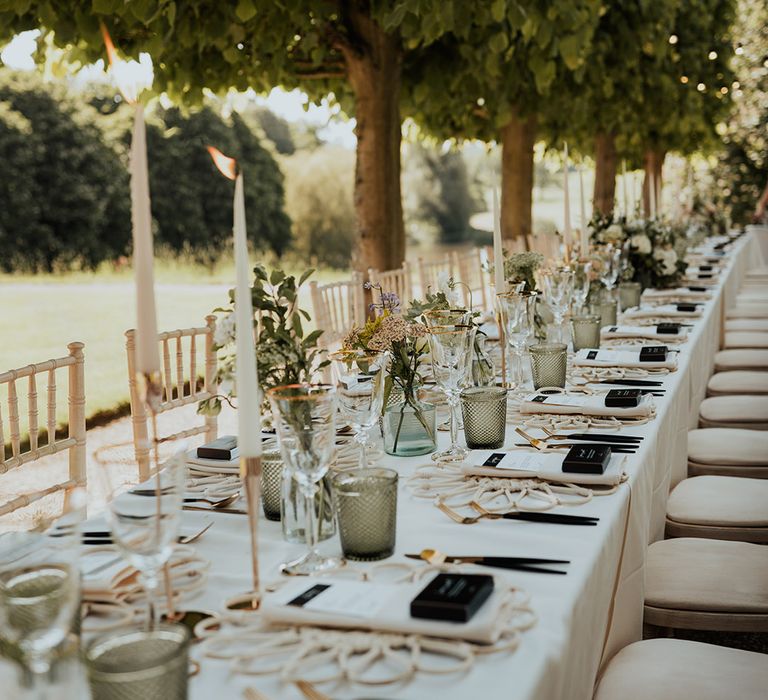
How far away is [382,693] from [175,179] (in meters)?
19.8

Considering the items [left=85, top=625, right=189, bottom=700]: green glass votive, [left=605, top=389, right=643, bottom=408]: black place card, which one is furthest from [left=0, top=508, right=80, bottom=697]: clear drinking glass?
[left=605, top=389, right=643, bottom=408]: black place card

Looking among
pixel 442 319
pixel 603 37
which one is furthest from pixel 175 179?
pixel 442 319

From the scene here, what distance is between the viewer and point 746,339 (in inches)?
215

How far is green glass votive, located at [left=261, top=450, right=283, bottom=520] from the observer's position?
5.20 ft

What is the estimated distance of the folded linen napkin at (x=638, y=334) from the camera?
3.31 m

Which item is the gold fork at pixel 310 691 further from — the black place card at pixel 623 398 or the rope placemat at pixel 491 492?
the black place card at pixel 623 398

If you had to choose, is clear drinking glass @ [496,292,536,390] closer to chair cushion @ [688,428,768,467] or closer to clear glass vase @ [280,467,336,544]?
chair cushion @ [688,428,768,467]

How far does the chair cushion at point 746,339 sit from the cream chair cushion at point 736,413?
5.22 ft

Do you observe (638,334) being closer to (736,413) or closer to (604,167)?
(736,413)

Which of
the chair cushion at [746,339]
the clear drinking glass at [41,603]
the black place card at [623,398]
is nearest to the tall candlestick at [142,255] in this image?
the clear drinking glass at [41,603]

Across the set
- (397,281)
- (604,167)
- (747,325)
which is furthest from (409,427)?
(604,167)

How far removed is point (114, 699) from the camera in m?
0.88

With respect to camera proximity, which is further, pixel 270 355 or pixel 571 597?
pixel 270 355

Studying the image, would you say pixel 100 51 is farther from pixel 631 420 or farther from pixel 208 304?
Answer: pixel 208 304
